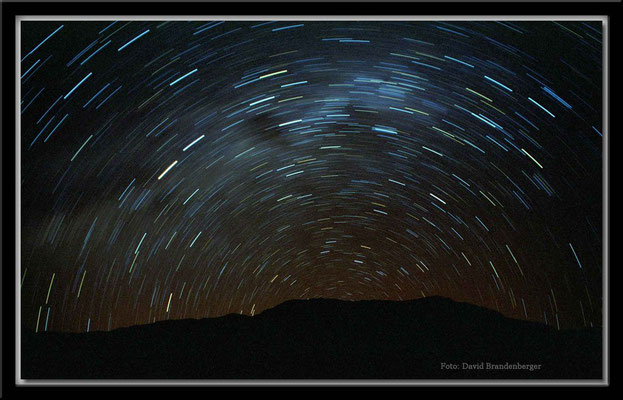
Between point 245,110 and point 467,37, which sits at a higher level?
point 467,37

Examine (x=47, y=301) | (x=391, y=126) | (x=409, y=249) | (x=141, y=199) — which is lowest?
(x=47, y=301)

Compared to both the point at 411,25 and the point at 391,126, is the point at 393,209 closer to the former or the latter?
the point at 391,126

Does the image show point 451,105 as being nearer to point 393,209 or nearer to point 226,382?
point 393,209

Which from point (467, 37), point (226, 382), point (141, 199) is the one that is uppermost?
point (467, 37)

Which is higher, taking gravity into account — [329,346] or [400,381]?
[329,346]

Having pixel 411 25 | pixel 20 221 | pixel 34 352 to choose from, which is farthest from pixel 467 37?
pixel 34 352

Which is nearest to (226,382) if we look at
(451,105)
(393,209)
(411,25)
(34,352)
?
(34,352)
